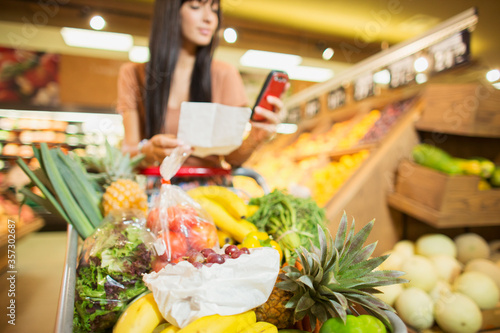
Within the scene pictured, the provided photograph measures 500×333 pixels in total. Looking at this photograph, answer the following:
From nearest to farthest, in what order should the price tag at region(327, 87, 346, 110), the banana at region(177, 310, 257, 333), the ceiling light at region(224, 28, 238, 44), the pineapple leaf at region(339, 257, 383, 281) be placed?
the banana at region(177, 310, 257, 333)
the pineapple leaf at region(339, 257, 383, 281)
the price tag at region(327, 87, 346, 110)
the ceiling light at region(224, 28, 238, 44)

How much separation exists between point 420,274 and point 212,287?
4.89 feet

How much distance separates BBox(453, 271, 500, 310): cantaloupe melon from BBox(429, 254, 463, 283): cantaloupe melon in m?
0.14

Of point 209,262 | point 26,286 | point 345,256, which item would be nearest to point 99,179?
point 209,262

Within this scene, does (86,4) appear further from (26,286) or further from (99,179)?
(99,179)

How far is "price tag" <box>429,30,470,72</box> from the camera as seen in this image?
8.11 feet

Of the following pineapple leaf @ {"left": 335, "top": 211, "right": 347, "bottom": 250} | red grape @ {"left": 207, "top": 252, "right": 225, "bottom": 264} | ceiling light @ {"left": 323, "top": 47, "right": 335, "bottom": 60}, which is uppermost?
ceiling light @ {"left": 323, "top": 47, "right": 335, "bottom": 60}

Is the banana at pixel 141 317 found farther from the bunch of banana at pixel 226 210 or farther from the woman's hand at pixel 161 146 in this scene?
the woman's hand at pixel 161 146

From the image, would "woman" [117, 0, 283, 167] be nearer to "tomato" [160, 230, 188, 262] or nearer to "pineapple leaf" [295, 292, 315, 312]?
"tomato" [160, 230, 188, 262]

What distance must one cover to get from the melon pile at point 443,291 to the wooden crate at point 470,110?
86cm

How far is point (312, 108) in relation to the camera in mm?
5293

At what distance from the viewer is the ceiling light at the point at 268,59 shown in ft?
24.3

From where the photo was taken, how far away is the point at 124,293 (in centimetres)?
84

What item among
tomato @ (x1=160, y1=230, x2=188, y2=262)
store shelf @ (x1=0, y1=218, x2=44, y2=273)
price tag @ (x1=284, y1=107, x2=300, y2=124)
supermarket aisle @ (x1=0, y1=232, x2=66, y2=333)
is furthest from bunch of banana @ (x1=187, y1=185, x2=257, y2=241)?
price tag @ (x1=284, y1=107, x2=300, y2=124)

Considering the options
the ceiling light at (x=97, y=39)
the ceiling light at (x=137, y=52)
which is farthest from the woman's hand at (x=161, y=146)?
the ceiling light at (x=137, y=52)
